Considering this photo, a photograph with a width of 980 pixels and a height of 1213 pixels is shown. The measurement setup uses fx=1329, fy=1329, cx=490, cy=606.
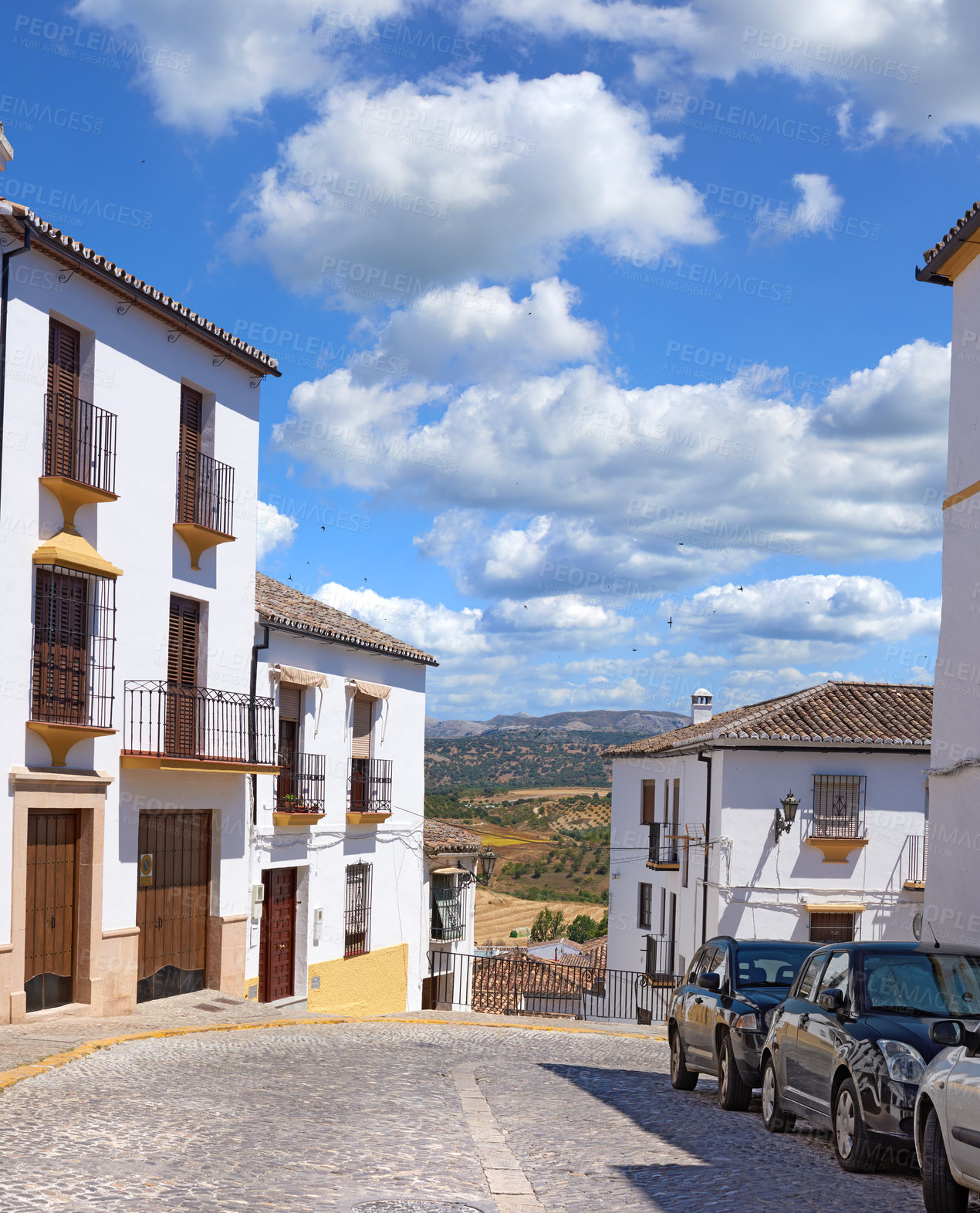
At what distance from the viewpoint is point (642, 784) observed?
1471 inches

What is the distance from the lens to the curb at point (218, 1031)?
11836mm

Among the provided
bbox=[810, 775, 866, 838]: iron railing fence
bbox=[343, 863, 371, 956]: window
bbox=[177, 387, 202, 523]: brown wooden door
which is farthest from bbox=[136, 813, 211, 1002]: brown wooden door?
bbox=[810, 775, 866, 838]: iron railing fence

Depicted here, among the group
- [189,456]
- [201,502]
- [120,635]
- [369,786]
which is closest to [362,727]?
[369,786]

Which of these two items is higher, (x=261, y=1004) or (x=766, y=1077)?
(x=766, y=1077)

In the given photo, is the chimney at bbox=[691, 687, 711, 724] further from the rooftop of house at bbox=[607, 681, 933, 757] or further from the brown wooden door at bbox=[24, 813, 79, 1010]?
the brown wooden door at bbox=[24, 813, 79, 1010]

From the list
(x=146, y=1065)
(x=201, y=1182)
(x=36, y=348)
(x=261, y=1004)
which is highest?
(x=36, y=348)

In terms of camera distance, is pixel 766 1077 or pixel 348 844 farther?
pixel 348 844

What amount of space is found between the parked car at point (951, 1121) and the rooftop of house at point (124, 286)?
1281 centimetres

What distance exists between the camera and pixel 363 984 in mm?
25875

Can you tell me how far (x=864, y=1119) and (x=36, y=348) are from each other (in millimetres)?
12358

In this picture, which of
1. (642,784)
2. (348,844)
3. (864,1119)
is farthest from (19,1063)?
(642,784)

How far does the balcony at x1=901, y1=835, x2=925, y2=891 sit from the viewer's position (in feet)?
94.8

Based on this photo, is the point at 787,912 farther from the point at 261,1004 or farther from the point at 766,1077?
the point at 766,1077

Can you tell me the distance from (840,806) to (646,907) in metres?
8.86
